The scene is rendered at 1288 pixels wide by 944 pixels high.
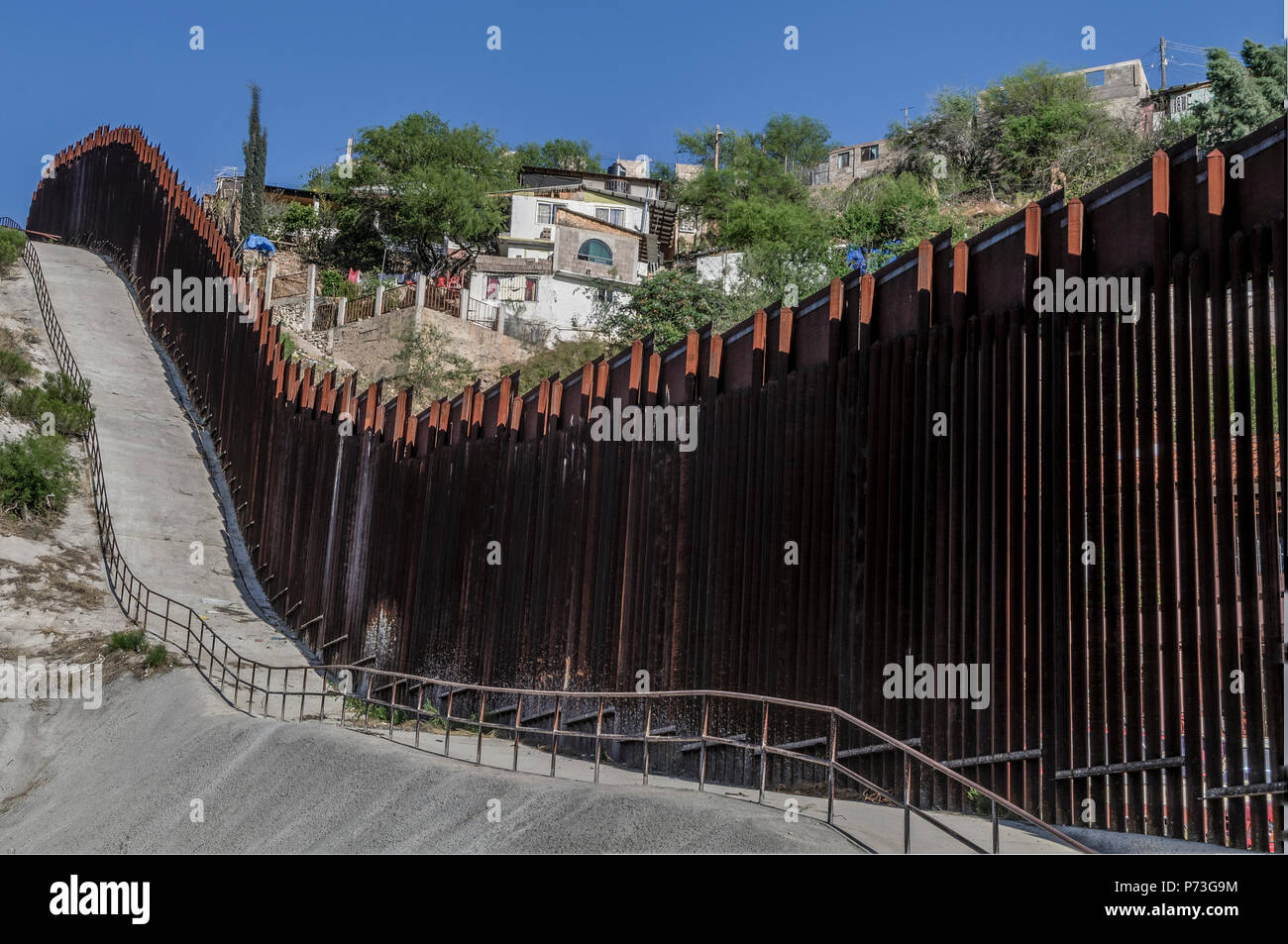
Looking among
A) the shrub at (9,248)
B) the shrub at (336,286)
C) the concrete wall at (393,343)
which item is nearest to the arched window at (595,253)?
the concrete wall at (393,343)

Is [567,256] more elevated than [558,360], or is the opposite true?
[567,256]

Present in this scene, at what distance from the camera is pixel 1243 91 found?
40.3 m

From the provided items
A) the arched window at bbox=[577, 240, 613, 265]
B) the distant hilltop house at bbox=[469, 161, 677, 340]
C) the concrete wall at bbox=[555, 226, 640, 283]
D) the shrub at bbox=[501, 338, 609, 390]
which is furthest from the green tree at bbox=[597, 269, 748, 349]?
the arched window at bbox=[577, 240, 613, 265]

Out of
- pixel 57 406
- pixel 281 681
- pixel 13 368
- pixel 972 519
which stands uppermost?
pixel 13 368

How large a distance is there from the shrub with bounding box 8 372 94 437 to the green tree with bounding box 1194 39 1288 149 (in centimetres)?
3350

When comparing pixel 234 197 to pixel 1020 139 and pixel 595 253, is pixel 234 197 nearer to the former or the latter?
pixel 595 253

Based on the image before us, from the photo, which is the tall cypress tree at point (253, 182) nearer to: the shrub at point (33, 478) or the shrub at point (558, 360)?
the shrub at point (558, 360)

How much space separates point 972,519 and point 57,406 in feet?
81.2

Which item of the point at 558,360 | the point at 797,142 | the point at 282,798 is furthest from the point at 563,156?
the point at 282,798

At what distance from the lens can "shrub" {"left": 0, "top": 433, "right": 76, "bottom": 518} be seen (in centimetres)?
2562

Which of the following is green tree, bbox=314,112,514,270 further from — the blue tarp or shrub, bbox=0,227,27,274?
shrub, bbox=0,227,27,274
